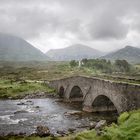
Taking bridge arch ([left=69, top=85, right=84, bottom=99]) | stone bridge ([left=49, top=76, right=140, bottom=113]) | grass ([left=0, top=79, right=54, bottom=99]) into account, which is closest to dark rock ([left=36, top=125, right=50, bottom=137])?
stone bridge ([left=49, top=76, right=140, bottom=113])

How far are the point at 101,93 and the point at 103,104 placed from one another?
16.6 feet

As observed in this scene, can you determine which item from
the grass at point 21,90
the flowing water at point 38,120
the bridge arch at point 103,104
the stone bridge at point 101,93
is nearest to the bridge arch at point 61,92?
the stone bridge at point 101,93

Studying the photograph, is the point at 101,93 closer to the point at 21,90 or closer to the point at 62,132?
the point at 62,132

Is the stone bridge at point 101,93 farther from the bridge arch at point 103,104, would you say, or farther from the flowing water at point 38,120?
the flowing water at point 38,120

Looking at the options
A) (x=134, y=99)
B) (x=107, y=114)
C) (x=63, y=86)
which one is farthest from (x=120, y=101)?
(x=63, y=86)

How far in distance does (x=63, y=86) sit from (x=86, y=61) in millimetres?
111953

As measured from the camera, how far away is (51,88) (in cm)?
8638

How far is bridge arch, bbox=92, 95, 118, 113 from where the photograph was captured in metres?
47.0

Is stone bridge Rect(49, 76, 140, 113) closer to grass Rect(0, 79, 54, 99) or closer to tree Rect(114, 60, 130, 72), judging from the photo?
grass Rect(0, 79, 54, 99)

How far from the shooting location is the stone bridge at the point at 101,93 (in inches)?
1275

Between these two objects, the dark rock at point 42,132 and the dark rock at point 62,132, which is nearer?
the dark rock at point 42,132

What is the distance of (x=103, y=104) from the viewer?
4809cm

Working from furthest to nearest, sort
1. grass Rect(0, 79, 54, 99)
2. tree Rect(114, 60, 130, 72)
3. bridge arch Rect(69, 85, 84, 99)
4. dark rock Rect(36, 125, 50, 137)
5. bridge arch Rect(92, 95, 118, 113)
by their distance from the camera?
tree Rect(114, 60, 130, 72) → grass Rect(0, 79, 54, 99) → bridge arch Rect(69, 85, 84, 99) → bridge arch Rect(92, 95, 118, 113) → dark rock Rect(36, 125, 50, 137)

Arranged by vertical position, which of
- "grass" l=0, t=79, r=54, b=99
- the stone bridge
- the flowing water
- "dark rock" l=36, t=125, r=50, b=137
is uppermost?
the stone bridge
